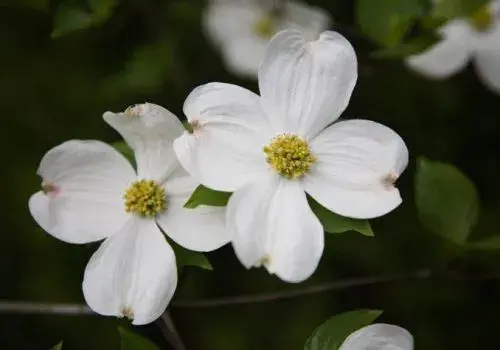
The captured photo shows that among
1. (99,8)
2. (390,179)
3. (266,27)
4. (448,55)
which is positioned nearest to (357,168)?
(390,179)

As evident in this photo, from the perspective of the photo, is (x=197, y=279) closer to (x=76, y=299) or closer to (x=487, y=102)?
(x=76, y=299)

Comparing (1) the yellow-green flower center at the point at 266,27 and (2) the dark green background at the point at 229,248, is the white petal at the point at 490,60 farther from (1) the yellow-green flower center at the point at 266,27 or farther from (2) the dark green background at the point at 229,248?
(1) the yellow-green flower center at the point at 266,27

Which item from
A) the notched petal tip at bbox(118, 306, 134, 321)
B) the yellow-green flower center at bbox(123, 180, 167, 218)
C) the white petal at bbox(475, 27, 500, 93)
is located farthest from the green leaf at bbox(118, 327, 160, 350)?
the white petal at bbox(475, 27, 500, 93)

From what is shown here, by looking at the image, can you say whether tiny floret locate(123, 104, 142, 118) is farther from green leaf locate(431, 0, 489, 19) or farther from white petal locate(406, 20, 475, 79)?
white petal locate(406, 20, 475, 79)

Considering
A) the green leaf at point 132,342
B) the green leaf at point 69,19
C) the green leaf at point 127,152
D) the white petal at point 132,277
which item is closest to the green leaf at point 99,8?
the green leaf at point 69,19

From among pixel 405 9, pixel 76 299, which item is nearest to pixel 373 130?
pixel 405 9

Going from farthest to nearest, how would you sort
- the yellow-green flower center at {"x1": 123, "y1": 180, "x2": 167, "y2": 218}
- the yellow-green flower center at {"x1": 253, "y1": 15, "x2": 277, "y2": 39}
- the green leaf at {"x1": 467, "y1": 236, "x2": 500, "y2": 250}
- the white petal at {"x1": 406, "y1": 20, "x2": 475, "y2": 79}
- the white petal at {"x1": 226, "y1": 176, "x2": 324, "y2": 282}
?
1. the yellow-green flower center at {"x1": 253, "y1": 15, "x2": 277, "y2": 39}
2. the white petal at {"x1": 406, "y1": 20, "x2": 475, "y2": 79}
3. the green leaf at {"x1": 467, "y1": 236, "x2": 500, "y2": 250}
4. the yellow-green flower center at {"x1": 123, "y1": 180, "x2": 167, "y2": 218}
5. the white petal at {"x1": 226, "y1": 176, "x2": 324, "y2": 282}

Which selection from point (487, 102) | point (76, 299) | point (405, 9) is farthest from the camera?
point (487, 102)
